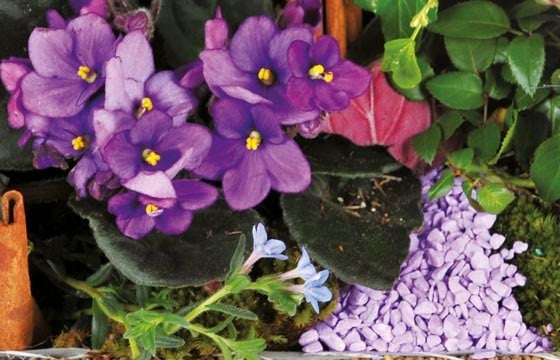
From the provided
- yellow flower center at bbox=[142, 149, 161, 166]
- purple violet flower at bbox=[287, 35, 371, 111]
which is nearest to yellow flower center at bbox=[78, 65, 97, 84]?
yellow flower center at bbox=[142, 149, 161, 166]

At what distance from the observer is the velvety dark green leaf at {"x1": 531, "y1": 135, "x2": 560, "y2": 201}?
1080 millimetres

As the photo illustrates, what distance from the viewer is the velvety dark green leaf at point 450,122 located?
3.83 feet

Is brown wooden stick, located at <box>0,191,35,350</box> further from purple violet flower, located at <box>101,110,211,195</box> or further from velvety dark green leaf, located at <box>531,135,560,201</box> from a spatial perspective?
velvety dark green leaf, located at <box>531,135,560,201</box>

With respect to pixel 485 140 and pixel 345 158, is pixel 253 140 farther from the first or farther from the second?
pixel 485 140

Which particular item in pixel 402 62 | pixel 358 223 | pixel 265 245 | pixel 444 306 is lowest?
pixel 444 306

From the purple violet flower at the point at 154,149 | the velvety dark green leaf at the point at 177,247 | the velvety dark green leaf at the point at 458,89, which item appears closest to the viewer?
the purple violet flower at the point at 154,149

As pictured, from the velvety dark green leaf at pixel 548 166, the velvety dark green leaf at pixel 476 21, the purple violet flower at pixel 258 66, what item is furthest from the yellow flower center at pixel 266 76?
the velvety dark green leaf at pixel 548 166

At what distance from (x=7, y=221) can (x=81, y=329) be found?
22 centimetres

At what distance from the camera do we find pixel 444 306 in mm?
1178

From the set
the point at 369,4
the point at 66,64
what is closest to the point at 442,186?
the point at 369,4

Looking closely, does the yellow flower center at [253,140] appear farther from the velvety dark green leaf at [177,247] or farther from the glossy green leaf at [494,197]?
the glossy green leaf at [494,197]

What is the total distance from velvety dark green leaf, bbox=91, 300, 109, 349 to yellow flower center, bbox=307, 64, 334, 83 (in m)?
0.39

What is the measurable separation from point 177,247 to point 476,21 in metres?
0.45

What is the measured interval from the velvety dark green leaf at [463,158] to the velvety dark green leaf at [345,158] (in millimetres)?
75
